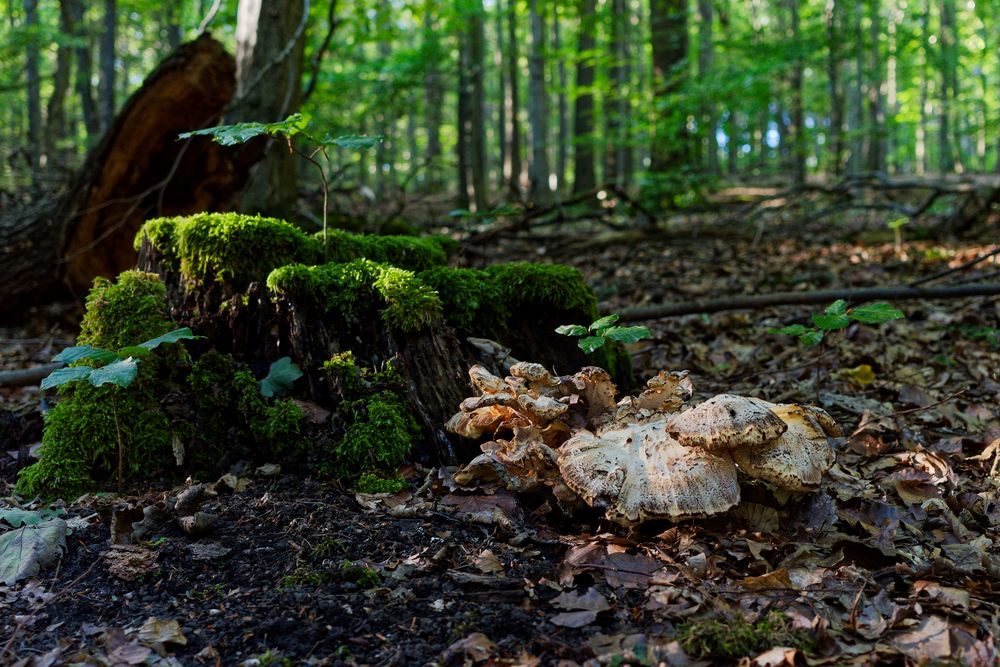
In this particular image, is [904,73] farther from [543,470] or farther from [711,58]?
[543,470]

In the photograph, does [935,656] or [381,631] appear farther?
[381,631]

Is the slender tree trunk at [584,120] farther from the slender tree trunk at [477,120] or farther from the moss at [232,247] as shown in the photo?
the moss at [232,247]

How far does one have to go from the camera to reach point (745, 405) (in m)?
2.53

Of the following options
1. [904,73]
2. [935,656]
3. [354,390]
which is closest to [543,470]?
[354,390]

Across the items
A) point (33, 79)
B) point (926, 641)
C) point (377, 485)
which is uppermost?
point (33, 79)

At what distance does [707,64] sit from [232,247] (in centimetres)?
2008

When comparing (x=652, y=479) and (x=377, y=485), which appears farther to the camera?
(x=377, y=485)

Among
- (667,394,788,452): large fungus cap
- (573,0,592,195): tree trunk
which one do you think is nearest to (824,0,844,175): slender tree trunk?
(573,0,592,195): tree trunk

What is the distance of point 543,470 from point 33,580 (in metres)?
1.92

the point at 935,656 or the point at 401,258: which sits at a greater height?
the point at 401,258

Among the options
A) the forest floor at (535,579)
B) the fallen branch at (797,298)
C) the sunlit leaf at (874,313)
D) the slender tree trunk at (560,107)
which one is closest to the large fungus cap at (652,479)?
the forest floor at (535,579)

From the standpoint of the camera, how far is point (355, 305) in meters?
3.49

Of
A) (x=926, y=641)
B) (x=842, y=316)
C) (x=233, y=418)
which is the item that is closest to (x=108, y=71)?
(x=233, y=418)

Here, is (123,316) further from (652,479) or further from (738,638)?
(738,638)
